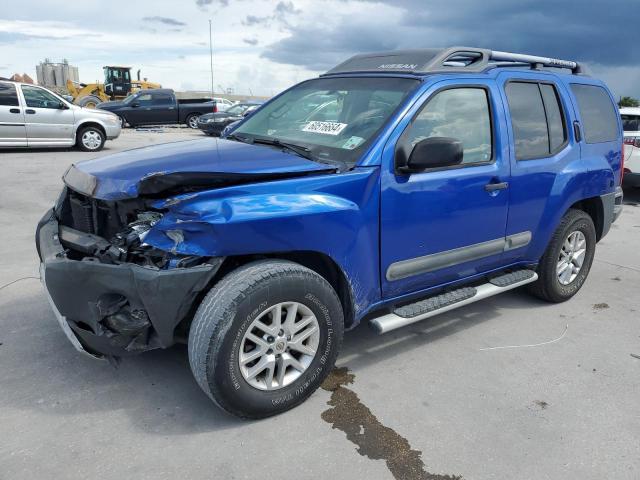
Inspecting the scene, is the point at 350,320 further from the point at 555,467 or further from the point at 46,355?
the point at 46,355

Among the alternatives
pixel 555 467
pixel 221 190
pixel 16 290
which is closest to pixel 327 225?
pixel 221 190

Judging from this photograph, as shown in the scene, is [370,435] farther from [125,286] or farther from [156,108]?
[156,108]

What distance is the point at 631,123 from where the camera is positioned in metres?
9.12

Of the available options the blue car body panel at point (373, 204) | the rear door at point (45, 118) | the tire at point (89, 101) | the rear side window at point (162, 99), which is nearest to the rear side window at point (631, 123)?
the blue car body panel at point (373, 204)

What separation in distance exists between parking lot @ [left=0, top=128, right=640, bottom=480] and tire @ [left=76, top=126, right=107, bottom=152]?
986 centimetres

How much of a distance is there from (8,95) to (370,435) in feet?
40.9

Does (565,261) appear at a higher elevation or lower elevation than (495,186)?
lower

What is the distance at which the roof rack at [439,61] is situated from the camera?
3664mm

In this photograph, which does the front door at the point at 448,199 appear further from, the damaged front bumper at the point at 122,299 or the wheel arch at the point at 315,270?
the damaged front bumper at the point at 122,299

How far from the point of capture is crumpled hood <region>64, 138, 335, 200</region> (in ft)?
8.89

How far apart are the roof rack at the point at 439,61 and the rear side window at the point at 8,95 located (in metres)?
10.5

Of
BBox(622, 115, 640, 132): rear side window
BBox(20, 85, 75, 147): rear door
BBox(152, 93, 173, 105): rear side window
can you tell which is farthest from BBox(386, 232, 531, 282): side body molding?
BBox(152, 93, 173, 105): rear side window

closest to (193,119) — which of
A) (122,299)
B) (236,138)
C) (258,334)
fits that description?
(236,138)

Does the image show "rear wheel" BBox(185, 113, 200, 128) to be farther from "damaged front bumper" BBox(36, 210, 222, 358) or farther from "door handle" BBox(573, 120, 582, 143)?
"damaged front bumper" BBox(36, 210, 222, 358)
